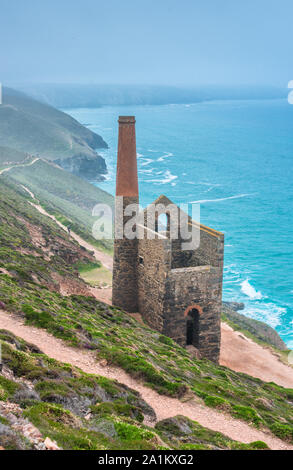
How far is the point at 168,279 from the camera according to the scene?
2553 centimetres

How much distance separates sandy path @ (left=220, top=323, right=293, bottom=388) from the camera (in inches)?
1182

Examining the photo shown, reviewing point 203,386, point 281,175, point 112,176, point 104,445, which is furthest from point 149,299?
point 281,175

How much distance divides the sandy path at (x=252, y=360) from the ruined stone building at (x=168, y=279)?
345 centimetres

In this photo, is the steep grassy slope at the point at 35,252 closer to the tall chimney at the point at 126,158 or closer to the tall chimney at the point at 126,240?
the tall chimney at the point at 126,240

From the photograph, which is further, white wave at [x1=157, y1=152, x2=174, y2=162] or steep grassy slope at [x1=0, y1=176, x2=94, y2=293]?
white wave at [x1=157, y1=152, x2=174, y2=162]

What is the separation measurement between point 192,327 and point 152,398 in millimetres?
11774

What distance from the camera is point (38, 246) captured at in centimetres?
3941

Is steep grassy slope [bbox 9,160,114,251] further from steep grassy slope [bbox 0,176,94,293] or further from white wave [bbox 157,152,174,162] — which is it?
white wave [bbox 157,152,174,162]

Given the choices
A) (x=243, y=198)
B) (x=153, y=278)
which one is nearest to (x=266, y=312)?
(x=153, y=278)

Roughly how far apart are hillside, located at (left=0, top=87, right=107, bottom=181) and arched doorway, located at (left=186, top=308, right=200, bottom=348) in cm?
8856

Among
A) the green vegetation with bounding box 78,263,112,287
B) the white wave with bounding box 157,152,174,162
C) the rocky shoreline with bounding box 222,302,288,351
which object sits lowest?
the rocky shoreline with bounding box 222,302,288,351

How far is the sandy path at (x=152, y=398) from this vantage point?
15.4 m

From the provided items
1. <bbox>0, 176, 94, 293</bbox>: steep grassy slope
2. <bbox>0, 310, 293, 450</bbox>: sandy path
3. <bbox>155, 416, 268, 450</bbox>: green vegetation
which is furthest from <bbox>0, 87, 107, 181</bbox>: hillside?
<bbox>155, 416, 268, 450</bbox>: green vegetation
